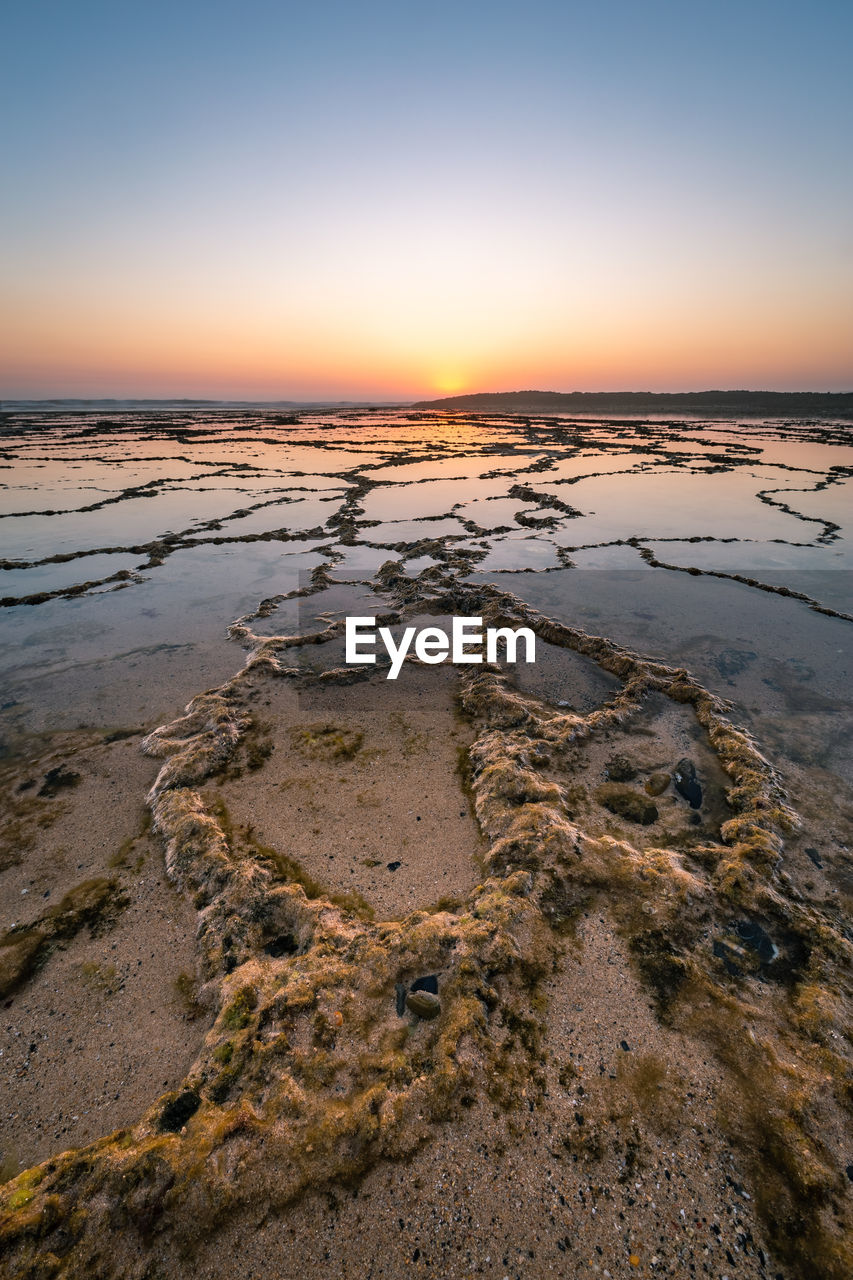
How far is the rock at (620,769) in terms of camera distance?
4.93m

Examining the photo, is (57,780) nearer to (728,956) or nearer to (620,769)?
(620,769)

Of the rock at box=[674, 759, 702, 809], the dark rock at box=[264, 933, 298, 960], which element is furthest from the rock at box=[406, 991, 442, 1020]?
the rock at box=[674, 759, 702, 809]

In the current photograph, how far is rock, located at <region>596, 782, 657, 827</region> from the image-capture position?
14.6 ft

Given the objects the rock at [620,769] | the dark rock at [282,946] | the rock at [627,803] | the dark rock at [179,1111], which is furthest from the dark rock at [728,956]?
the dark rock at [179,1111]

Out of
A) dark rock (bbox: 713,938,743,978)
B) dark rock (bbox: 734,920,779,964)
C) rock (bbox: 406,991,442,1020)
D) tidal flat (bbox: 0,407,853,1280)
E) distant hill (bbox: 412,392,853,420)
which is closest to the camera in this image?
tidal flat (bbox: 0,407,853,1280)

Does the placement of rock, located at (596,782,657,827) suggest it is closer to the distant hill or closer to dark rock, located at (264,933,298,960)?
dark rock, located at (264,933,298,960)

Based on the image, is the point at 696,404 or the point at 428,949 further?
the point at 696,404

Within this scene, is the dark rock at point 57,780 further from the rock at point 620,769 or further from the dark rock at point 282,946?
the rock at point 620,769

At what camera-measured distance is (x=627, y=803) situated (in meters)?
4.60

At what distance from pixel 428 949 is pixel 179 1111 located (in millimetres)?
1555

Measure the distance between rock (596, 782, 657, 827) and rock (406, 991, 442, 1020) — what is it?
2.26 meters

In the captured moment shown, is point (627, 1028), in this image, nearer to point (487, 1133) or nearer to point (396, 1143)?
point (487, 1133)

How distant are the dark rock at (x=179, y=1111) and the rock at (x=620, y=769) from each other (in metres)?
3.94

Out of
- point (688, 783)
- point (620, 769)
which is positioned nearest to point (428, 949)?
point (620, 769)
